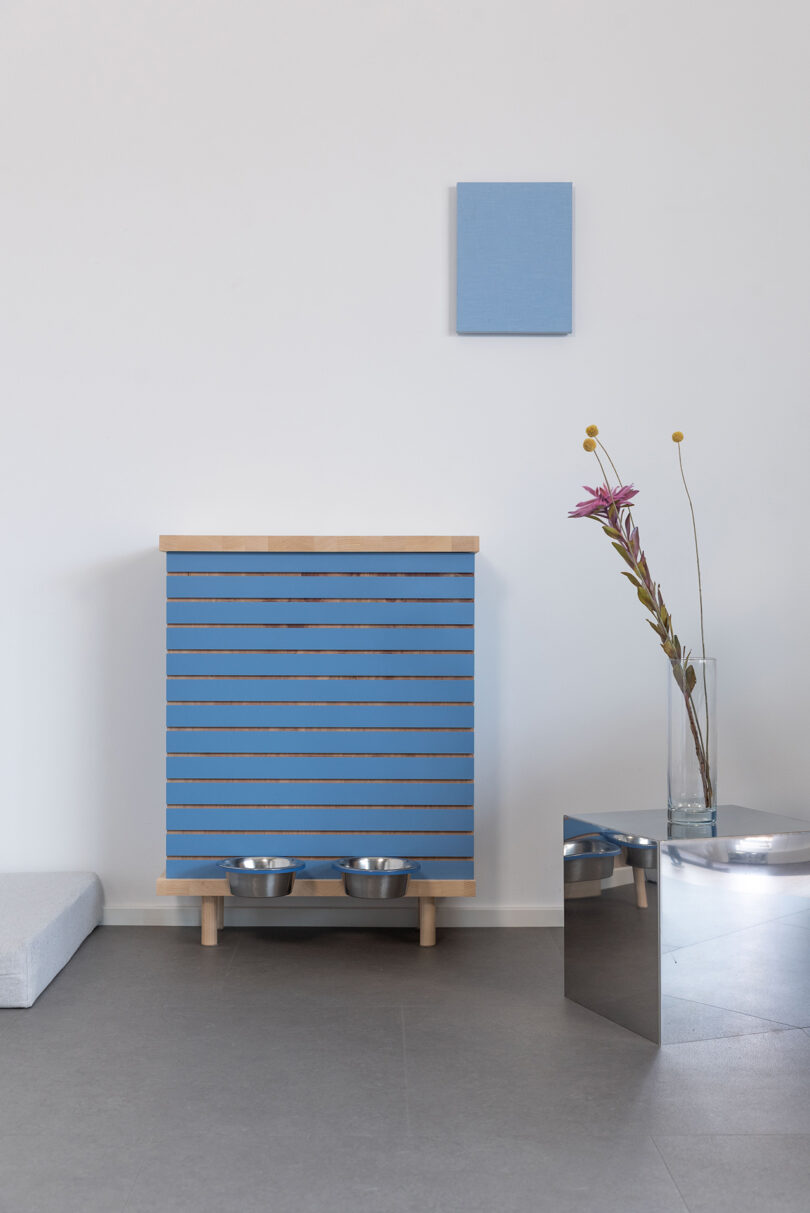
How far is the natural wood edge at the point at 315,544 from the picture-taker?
2707mm

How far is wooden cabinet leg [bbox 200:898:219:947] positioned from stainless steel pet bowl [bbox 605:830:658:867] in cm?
112

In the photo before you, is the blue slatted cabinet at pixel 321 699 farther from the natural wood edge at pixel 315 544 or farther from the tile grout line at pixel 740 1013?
the tile grout line at pixel 740 1013

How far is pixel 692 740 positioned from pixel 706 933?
1.40 feet

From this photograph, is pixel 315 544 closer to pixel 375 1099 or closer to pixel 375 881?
pixel 375 881

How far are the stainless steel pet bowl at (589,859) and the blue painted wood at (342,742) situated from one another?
1.63ft

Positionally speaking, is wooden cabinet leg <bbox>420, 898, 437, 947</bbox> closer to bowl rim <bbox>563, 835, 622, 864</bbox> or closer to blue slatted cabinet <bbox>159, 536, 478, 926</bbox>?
blue slatted cabinet <bbox>159, 536, 478, 926</bbox>

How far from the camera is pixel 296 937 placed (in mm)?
2822

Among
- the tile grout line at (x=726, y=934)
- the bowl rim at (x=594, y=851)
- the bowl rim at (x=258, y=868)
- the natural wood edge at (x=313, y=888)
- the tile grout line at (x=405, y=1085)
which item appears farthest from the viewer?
the natural wood edge at (x=313, y=888)

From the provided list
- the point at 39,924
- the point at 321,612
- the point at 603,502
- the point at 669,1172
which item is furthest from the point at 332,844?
the point at 669,1172

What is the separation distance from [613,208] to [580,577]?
3.42 feet

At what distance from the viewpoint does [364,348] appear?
2.98 metres

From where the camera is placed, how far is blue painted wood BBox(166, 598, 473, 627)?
2.72 metres

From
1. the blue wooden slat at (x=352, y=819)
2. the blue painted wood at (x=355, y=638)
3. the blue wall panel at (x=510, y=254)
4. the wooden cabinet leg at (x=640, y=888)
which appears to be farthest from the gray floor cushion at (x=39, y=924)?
the blue wall panel at (x=510, y=254)

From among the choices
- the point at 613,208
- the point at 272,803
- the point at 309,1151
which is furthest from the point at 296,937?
the point at 613,208
